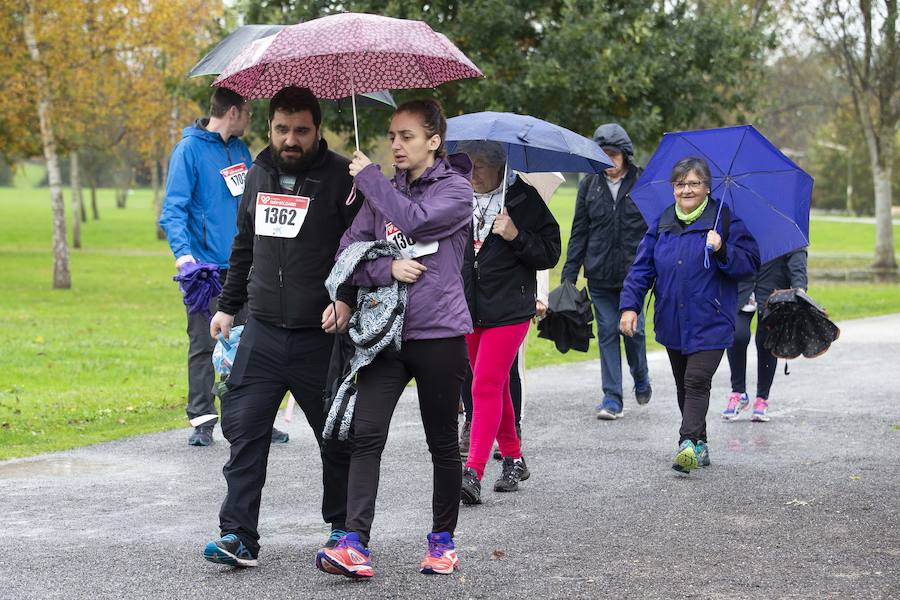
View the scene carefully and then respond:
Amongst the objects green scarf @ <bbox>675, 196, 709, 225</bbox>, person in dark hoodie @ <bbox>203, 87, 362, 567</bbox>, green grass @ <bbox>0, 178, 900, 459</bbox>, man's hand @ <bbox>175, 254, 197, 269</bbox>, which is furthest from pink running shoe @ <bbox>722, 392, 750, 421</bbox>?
person in dark hoodie @ <bbox>203, 87, 362, 567</bbox>

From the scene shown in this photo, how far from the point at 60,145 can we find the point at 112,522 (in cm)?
2479

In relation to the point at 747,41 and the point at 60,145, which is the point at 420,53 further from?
the point at 60,145

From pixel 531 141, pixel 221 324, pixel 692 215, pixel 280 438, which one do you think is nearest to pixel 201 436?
pixel 280 438

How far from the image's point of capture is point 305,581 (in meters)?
4.98

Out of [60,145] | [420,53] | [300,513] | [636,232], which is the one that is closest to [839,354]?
[636,232]

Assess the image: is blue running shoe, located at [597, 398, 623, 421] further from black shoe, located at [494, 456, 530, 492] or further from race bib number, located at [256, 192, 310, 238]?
race bib number, located at [256, 192, 310, 238]

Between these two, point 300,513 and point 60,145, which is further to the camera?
point 60,145

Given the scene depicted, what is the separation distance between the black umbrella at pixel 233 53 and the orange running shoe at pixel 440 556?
271 cm

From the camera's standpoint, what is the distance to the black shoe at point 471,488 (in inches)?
254

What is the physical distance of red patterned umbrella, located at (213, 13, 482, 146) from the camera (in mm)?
4898

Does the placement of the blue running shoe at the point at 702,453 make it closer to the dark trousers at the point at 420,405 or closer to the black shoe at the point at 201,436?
the dark trousers at the point at 420,405

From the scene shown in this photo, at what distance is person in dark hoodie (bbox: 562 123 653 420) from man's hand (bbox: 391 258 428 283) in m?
4.31

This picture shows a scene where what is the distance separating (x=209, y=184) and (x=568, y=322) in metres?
2.59

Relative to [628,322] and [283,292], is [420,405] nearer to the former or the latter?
[283,292]
